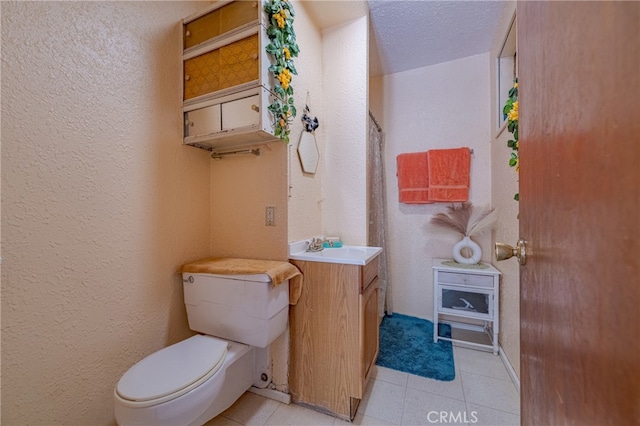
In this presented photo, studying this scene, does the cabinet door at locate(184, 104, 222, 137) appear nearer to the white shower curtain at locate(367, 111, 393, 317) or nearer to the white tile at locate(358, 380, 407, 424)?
the white shower curtain at locate(367, 111, 393, 317)

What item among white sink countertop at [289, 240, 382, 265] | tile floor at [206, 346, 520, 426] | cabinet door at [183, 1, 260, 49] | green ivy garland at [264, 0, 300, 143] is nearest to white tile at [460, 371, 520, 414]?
tile floor at [206, 346, 520, 426]

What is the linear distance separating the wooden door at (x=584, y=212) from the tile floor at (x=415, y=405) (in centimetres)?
92

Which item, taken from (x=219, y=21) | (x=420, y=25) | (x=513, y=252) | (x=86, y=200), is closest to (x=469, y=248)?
(x=513, y=252)

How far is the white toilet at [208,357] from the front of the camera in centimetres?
84

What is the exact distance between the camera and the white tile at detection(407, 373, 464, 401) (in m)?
1.45

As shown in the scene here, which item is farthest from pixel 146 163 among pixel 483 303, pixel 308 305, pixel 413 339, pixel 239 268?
pixel 483 303

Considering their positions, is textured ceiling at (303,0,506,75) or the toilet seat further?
textured ceiling at (303,0,506,75)

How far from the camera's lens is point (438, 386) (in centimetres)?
150

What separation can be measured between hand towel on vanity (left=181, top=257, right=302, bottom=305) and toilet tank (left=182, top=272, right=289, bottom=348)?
24 millimetres

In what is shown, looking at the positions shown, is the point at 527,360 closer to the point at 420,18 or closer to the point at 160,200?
the point at 160,200

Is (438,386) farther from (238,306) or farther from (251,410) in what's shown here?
(238,306)

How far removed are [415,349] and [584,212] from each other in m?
1.85

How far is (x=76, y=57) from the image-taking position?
960 millimetres

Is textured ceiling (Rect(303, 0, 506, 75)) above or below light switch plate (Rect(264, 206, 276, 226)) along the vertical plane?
above
